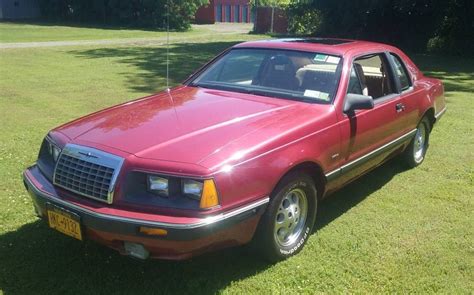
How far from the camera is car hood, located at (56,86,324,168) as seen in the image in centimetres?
318

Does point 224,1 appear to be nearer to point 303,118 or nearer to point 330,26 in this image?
point 330,26

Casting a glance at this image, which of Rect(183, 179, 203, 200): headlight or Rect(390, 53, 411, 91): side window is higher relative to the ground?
Rect(390, 53, 411, 91): side window

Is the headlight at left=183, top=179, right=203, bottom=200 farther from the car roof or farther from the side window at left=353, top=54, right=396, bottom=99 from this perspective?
→ the side window at left=353, top=54, right=396, bottom=99

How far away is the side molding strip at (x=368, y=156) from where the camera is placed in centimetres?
407

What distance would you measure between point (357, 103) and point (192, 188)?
1.80 metres

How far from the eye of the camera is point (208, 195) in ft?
9.82

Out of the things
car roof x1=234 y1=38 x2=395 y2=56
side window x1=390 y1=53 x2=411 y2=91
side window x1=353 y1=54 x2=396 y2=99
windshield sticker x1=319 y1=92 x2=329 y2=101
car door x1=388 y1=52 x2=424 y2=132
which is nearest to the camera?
windshield sticker x1=319 y1=92 x2=329 y2=101

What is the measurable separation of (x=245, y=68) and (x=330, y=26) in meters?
19.1

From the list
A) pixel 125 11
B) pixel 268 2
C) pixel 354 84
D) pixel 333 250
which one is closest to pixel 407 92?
pixel 354 84

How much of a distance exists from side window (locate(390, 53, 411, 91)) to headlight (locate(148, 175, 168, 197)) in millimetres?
3260

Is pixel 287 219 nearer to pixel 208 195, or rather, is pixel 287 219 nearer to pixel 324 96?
pixel 208 195

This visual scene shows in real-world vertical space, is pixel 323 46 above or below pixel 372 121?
above

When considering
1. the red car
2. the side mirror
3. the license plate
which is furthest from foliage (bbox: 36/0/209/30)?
the license plate

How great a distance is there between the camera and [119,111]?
409 centimetres
